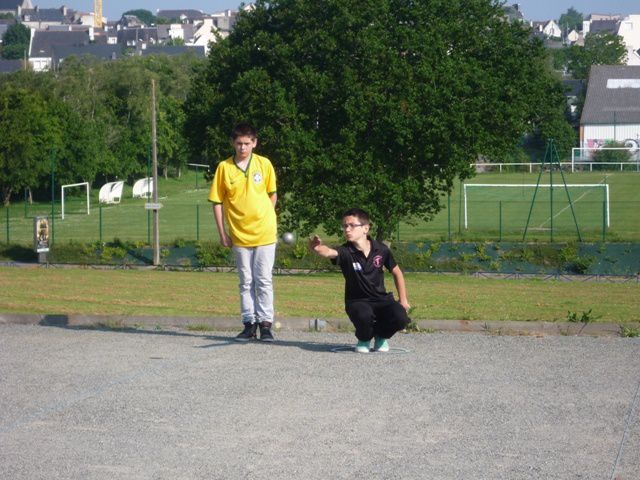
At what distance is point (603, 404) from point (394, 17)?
77.5ft

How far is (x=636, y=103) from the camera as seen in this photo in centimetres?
10694

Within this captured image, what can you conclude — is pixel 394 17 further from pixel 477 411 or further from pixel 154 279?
pixel 477 411

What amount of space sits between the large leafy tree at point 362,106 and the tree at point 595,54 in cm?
10327

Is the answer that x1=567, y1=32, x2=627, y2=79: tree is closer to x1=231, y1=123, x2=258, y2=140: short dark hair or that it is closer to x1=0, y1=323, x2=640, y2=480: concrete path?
x1=231, y1=123, x2=258, y2=140: short dark hair

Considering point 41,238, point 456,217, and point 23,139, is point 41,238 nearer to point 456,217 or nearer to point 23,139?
point 456,217

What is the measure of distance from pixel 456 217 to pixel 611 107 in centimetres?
5528

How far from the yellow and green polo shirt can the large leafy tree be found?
59.9 ft

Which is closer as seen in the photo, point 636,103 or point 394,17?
point 394,17

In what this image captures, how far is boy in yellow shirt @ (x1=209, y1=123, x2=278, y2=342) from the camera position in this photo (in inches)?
443

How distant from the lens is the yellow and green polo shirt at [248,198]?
36.9 feet

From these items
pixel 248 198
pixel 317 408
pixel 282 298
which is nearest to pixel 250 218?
pixel 248 198

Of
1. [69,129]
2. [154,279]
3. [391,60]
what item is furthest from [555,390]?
[69,129]

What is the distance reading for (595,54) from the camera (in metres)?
144

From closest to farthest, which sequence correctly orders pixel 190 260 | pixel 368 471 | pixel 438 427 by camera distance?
pixel 368 471 < pixel 438 427 < pixel 190 260
